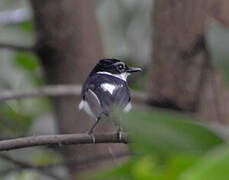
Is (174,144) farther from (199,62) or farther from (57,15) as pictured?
(57,15)

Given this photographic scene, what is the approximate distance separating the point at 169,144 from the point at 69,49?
10.5 ft

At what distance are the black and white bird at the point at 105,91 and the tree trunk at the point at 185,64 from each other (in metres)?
0.47

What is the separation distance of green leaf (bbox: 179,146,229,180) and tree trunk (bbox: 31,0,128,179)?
3208mm

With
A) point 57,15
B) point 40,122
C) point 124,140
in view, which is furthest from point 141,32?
point 124,140

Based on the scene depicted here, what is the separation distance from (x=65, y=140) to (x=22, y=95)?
1.93 m

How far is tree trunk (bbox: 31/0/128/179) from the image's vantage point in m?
3.79

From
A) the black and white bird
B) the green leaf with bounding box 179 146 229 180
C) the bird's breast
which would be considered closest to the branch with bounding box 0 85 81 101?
the black and white bird

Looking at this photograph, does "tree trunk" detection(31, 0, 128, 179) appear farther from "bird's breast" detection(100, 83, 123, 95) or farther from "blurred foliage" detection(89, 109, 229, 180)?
"blurred foliage" detection(89, 109, 229, 180)

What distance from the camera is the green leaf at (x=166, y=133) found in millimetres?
633

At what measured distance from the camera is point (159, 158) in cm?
70

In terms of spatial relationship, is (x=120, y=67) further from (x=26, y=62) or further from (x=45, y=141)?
(x=45, y=141)

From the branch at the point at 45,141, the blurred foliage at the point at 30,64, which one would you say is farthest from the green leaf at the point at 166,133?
the blurred foliage at the point at 30,64

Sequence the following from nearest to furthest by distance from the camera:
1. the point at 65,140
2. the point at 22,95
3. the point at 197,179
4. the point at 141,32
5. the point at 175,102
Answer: the point at 197,179, the point at 65,140, the point at 22,95, the point at 175,102, the point at 141,32

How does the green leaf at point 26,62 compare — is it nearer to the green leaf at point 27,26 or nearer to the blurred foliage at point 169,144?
the green leaf at point 27,26
